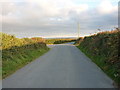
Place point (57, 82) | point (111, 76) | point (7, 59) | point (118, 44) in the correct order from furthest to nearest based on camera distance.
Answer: point (7, 59)
point (118, 44)
point (111, 76)
point (57, 82)

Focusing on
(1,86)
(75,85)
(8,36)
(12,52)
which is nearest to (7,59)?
(12,52)

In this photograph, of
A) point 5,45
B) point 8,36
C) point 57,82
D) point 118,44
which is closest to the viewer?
point 57,82

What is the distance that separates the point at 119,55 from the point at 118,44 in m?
1.15

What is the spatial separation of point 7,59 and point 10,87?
5551 mm

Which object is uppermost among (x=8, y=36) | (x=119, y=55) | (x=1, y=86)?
(x=8, y=36)

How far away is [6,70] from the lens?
9.73 m

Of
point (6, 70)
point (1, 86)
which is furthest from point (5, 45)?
point (1, 86)

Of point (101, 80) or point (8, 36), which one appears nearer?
point (101, 80)

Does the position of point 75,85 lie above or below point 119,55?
below

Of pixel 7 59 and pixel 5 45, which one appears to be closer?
pixel 7 59

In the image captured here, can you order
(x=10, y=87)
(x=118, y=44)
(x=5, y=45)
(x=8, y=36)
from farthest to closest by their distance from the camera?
(x=8, y=36), (x=5, y=45), (x=118, y=44), (x=10, y=87)

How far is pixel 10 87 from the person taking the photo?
662 centimetres

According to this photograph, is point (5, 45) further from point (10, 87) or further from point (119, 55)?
point (119, 55)

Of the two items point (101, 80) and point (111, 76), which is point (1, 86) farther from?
point (111, 76)
